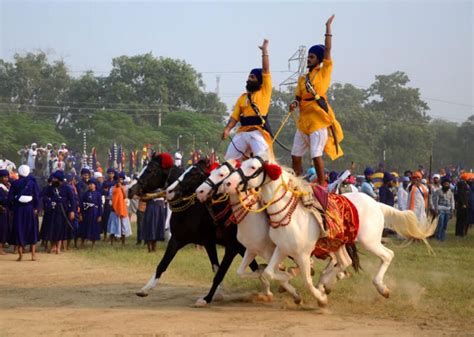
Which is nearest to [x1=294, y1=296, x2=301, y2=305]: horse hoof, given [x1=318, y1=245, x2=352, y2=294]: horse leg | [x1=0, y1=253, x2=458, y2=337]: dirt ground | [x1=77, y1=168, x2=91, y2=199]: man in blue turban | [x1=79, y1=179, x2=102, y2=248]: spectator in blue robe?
[x1=0, y1=253, x2=458, y2=337]: dirt ground

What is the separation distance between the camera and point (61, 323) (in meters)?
9.05

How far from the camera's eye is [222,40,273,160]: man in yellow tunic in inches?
433

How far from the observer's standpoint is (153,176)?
1158 cm

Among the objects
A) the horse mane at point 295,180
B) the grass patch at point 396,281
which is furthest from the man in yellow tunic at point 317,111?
the grass patch at point 396,281

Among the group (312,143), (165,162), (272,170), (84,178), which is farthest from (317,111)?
(84,178)

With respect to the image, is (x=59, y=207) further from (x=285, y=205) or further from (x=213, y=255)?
(x=285, y=205)

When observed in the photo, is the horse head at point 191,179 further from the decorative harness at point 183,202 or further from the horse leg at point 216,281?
the horse leg at point 216,281

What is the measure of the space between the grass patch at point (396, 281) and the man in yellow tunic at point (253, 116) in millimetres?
2363

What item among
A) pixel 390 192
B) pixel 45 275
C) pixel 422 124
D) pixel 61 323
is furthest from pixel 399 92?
pixel 61 323

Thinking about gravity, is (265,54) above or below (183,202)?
above

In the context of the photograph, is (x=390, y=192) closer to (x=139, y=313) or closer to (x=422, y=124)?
(x=139, y=313)

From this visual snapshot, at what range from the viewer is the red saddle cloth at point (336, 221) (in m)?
9.87

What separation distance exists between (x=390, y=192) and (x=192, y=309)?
1162cm

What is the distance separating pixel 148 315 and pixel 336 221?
9.17 ft
